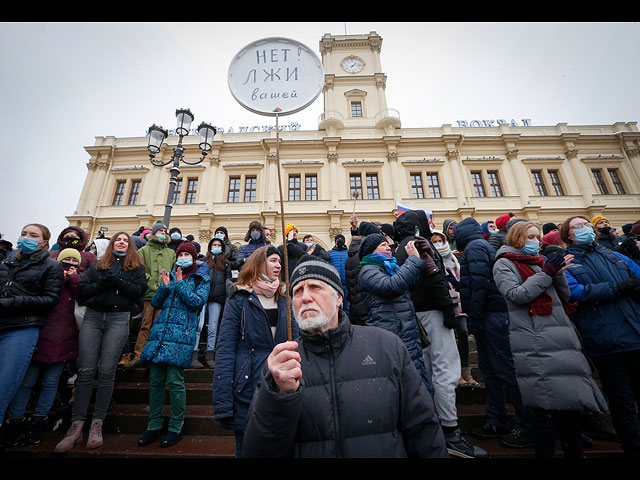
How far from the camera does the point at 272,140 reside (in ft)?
55.1

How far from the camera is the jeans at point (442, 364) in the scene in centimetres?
236

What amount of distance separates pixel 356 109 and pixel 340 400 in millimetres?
21258

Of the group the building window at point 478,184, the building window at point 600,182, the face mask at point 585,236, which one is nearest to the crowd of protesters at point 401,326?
the face mask at point 585,236

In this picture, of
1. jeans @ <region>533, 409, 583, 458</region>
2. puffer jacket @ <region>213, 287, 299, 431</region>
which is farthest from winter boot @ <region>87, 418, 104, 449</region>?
jeans @ <region>533, 409, 583, 458</region>

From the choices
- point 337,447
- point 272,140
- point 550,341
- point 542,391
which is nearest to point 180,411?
point 337,447

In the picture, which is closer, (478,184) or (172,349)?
(172,349)

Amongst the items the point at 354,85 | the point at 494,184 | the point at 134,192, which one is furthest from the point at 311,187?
the point at 494,184

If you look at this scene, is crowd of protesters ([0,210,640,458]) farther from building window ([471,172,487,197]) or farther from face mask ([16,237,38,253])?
building window ([471,172,487,197])

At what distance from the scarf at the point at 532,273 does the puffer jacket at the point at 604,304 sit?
42cm

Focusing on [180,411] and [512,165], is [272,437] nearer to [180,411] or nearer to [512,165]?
[180,411]

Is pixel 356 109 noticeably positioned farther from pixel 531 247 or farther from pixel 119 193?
pixel 531 247

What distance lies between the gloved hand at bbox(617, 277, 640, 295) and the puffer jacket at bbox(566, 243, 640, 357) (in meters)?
0.04

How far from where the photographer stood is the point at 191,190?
56.5 feet

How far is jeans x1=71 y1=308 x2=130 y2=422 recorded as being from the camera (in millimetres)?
2662
